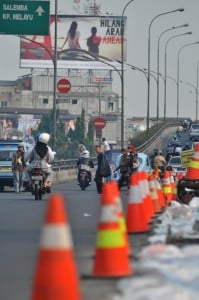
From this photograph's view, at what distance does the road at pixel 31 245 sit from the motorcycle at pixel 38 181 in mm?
2889

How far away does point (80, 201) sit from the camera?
31.1m

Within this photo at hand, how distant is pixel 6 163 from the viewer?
4381 centimetres

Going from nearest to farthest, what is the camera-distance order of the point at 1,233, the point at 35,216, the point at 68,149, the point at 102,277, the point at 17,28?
the point at 102,277
the point at 1,233
the point at 35,216
the point at 17,28
the point at 68,149

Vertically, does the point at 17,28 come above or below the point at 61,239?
above

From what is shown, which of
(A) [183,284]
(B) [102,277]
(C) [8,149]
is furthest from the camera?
(C) [8,149]

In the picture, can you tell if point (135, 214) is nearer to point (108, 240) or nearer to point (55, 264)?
point (108, 240)

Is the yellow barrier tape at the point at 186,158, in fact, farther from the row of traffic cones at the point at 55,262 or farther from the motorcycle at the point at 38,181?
the row of traffic cones at the point at 55,262

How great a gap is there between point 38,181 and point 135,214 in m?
14.6

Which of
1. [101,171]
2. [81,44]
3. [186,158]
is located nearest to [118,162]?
[101,171]

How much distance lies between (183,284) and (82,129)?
169973 mm

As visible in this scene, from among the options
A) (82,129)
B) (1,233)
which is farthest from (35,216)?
(82,129)

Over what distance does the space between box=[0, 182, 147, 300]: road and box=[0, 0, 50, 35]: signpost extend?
2234 cm

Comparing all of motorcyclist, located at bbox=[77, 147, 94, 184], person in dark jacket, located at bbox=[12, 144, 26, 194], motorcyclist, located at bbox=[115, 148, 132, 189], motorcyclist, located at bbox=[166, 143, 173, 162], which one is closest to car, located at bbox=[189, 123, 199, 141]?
motorcyclist, located at bbox=[166, 143, 173, 162]

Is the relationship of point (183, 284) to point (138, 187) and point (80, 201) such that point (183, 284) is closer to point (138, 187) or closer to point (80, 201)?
point (138, 187)
